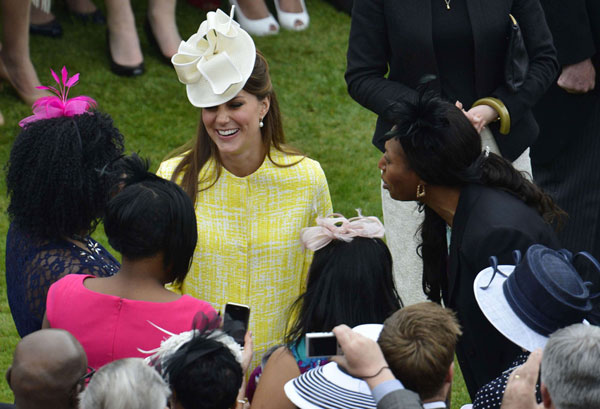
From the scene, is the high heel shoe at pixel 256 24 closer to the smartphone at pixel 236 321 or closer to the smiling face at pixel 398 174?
the smiling face at pixel 398 174

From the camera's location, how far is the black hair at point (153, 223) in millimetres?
2820

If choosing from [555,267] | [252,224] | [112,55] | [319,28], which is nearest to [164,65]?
[112,55]

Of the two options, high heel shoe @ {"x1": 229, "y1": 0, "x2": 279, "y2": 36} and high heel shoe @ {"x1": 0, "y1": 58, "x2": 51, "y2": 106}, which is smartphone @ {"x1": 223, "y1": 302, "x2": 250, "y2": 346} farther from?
high heel shoe @ {"x1": 229, "y1": 0, "x2": 279, "y2": 36}

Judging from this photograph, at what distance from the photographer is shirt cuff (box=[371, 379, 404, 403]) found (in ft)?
7.68

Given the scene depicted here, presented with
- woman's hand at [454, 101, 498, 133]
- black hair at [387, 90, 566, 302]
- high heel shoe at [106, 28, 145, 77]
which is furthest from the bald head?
high heel shoe at [106, 28, 145, 77]

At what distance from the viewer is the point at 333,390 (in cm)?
255

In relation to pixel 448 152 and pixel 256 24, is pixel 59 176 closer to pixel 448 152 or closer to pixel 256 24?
pixel 448 152

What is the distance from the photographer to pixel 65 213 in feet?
10.4

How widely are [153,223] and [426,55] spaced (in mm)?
1769

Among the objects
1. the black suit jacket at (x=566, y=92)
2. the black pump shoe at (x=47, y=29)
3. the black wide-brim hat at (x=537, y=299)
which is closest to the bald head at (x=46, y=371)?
the black wide-brim hat at (x=537, y=299)

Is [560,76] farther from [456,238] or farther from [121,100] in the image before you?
[121,100]

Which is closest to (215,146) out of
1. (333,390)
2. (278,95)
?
(333,390)

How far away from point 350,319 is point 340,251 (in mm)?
257

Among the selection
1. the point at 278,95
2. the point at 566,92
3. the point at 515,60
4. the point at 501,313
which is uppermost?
the point at 515,60
